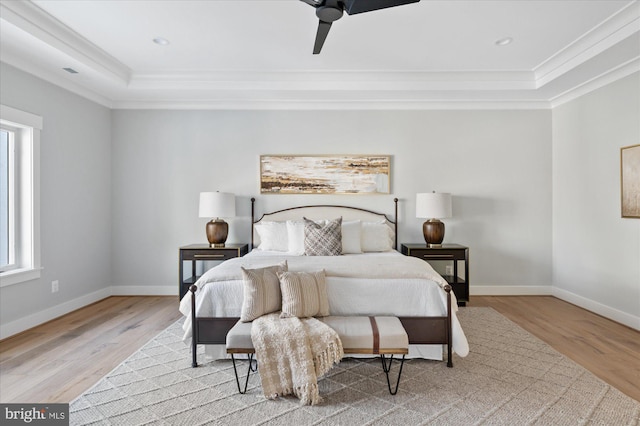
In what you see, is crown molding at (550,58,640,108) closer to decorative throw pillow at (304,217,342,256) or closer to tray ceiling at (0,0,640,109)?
tray ceiling at (0,0,640,109)

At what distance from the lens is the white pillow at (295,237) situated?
414 cm

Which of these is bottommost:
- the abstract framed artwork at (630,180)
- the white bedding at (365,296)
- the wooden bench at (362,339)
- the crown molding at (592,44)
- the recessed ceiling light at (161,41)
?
the wooden bench at (362,339)

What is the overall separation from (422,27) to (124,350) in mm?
3884

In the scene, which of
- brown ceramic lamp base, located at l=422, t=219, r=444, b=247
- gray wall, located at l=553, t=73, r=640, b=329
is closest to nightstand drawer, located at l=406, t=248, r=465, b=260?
brown ceramic lamp base, located at l=422, t=219, r=444, b=247

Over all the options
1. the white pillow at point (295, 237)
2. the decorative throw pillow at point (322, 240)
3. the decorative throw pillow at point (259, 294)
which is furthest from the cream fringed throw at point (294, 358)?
the white pillow at point (295, 237)

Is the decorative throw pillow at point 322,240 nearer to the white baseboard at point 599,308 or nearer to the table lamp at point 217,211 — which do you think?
the table lamp at point 217,211

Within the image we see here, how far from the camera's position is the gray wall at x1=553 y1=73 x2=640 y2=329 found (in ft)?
11.9

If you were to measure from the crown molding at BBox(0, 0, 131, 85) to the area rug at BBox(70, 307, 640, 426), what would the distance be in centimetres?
284

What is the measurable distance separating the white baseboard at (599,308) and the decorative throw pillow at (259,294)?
359cm

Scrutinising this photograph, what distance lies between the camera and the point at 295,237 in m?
4.22

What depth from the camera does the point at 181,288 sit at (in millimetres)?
4273

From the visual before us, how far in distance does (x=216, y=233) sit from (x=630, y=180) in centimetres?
461

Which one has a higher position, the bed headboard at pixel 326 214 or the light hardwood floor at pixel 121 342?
the bed headboard at pixel 326 214

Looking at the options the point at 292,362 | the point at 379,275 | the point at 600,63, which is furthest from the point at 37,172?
the point at 600,63
